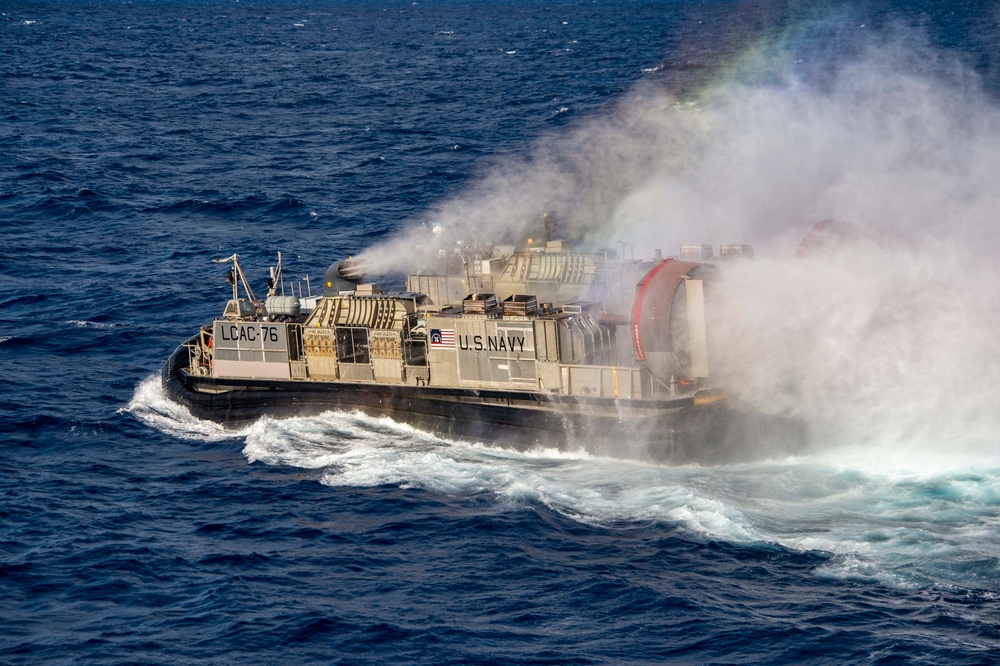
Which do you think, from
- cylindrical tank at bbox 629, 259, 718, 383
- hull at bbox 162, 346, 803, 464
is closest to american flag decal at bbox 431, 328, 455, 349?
hull at bbox 162, 346, 803, 464

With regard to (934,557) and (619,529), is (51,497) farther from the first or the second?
(934,557)

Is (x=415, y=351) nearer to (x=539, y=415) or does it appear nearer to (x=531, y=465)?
(x=539, y=415)

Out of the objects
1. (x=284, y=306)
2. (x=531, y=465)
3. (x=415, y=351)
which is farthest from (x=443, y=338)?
(x=284, y=306)

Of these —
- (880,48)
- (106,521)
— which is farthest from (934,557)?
(880,48)

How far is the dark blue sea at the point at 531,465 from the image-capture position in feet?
94.2

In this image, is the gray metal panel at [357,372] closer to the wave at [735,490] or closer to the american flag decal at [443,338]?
the wave at [735,490]

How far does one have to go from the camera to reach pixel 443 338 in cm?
4353

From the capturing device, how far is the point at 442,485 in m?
38.3

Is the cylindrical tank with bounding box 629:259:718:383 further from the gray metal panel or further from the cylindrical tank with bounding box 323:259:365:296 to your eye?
the cylindrical tank with bounding box 323:259:365:296

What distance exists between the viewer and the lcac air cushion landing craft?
3966cm

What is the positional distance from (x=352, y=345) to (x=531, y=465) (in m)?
9.67

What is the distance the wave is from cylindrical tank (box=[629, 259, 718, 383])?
3.30m

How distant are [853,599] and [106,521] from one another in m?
21.0

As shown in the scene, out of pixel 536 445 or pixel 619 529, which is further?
pixel 536 445
